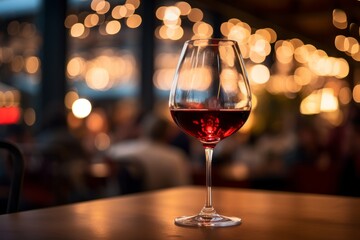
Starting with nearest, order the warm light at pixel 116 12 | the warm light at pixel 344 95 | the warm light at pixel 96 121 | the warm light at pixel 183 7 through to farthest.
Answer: the warm light at pixel 116 12
the warm light at pixel 183 7
the warm light at pixel 96 121
the warm light at pixel 344 95

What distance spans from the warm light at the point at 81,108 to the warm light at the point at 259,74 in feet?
8.11

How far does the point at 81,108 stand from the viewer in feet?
27.7

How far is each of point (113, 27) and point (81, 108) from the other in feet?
3.69

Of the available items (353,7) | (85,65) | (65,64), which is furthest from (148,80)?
(353,7)

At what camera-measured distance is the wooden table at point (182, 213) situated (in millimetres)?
786

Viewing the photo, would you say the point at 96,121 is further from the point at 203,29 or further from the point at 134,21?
the point at 203,29

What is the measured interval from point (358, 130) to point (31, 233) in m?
4.80

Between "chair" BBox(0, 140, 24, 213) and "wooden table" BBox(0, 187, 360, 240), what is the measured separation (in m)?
0.14

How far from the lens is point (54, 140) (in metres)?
5.17

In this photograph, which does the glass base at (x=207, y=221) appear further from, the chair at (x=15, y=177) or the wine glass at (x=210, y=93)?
the chair at (x=15, y=177)

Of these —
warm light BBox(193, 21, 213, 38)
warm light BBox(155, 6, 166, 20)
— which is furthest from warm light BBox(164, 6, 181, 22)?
warm light BBox(193, 21, 213, 38)

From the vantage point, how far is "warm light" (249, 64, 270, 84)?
31.9 feet

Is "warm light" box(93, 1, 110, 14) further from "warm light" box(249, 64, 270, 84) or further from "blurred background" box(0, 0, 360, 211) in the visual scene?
"warm light" box(249, 64, 270, 84)

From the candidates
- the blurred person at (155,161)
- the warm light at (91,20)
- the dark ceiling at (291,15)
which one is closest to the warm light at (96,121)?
the warm light at (91,20)
